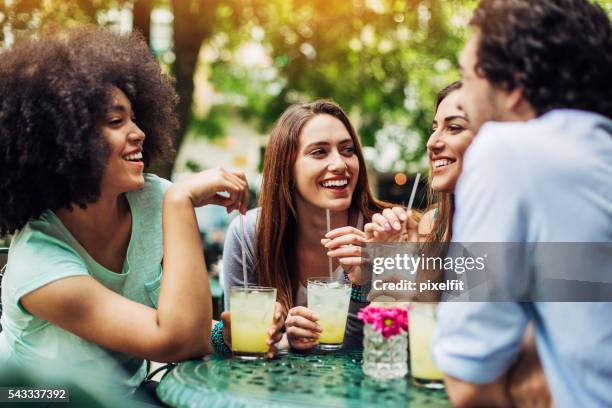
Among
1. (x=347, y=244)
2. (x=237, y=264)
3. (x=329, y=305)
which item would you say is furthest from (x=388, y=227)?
(x=237, y=264)

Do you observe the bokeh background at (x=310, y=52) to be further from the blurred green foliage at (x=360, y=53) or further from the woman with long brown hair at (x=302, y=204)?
the woman with long brown hair at (x=302, y=204)

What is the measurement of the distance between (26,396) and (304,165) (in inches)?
54.3

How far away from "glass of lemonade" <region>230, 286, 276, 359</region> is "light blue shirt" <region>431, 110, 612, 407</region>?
26.6 inches

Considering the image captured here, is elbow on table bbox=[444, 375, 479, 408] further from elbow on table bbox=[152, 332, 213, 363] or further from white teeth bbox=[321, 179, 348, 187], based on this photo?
white teeth bbox=[321, 179, 348, 187]

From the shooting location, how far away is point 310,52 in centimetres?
874

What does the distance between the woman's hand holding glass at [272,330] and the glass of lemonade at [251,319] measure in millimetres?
26

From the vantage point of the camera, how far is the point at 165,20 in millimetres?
8586

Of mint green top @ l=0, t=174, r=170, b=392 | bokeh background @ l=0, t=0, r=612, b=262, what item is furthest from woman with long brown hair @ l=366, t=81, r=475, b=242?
bokeh background @ l=0, t=0, r=612, b=262

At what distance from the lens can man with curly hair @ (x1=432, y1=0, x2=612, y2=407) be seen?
131cm

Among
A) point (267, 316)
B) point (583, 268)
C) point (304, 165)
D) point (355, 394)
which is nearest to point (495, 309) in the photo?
point (583, 268)

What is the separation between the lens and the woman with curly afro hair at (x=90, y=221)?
1.92m

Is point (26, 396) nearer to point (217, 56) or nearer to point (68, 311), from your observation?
point (68, 311)

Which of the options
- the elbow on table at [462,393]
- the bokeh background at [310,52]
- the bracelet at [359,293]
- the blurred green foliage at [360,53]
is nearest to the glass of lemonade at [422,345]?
the elbow on table at [462,393]

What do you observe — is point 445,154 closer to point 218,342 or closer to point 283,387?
point 218,342
